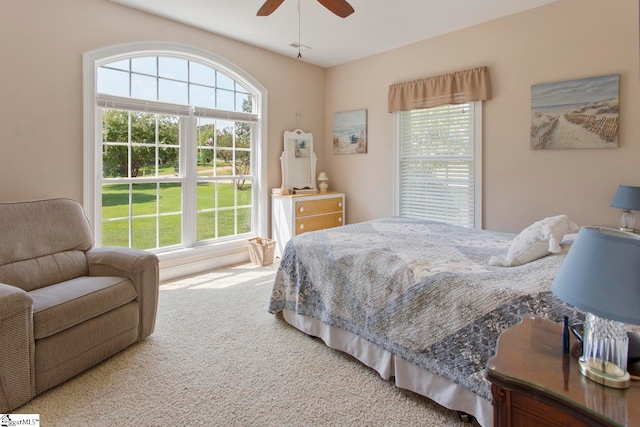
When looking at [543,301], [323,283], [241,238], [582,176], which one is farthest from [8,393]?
[582,176]

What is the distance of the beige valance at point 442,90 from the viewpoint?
12.7 feet

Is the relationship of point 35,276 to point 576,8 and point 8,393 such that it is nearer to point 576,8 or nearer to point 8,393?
point 8,393

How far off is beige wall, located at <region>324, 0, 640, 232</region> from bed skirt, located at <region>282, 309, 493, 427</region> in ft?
7.97

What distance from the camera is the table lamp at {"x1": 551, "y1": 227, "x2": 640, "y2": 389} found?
2.92 ft

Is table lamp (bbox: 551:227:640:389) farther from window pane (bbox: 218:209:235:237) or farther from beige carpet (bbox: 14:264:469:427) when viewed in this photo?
window pane (bbox: 218:209:235:237)

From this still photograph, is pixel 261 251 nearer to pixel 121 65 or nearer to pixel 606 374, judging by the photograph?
pixel 121 65

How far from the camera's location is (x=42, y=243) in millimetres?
2574

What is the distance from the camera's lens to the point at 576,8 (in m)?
3.27

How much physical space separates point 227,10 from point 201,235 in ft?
8.24

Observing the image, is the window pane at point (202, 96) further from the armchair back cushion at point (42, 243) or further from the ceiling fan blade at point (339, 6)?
the ceiling fan blade at point (339, 6)

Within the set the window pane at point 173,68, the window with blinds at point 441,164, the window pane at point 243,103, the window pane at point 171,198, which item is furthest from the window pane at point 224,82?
the window with blinds at point 441,164

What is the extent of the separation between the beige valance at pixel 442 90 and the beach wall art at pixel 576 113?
0.53 m

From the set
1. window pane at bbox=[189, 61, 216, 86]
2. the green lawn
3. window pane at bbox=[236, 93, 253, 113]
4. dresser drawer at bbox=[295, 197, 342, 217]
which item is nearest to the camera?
the green lawn

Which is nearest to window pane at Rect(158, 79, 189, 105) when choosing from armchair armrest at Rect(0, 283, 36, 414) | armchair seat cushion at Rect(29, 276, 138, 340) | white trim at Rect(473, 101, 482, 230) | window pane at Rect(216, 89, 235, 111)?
window pane at Rect(216, 89, 235, 111)
